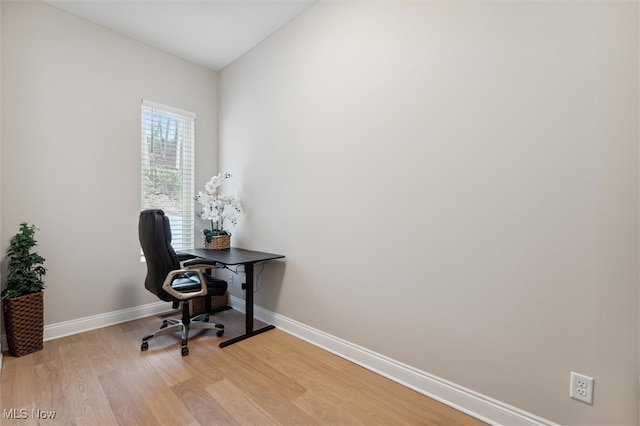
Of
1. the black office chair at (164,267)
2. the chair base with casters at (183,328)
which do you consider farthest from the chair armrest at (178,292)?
the chair base with casters at (183,328)

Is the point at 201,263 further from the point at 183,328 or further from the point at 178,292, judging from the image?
the point at 183,328

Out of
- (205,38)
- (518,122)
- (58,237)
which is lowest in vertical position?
(58,237)

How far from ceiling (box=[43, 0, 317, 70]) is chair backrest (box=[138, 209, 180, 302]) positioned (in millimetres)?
1809

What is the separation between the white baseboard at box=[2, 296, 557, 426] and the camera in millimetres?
1502

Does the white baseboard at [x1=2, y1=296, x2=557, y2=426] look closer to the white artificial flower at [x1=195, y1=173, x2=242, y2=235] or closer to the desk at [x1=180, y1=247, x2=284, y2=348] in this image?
the desk at [x1=180, y1=247, x2=284, y2=348]

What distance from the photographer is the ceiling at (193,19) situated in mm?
2473

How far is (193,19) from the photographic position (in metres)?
2.65

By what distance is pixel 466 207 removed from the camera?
1.63 meters

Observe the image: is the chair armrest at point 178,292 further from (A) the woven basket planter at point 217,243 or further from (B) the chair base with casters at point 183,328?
(A) the woven basket planter at point 217,243

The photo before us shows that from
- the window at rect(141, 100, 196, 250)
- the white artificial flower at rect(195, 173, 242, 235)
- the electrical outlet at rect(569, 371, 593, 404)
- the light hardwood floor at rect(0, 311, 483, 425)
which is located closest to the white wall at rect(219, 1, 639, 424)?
the electrical outlet at rect(569, 371, 593, 404)

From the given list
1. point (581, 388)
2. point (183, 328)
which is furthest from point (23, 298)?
point (581, 388)

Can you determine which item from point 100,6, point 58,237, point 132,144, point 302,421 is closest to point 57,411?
point 302,421

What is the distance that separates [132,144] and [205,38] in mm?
1321

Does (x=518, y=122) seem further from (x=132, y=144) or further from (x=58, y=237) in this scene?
(x=58, y=237)
